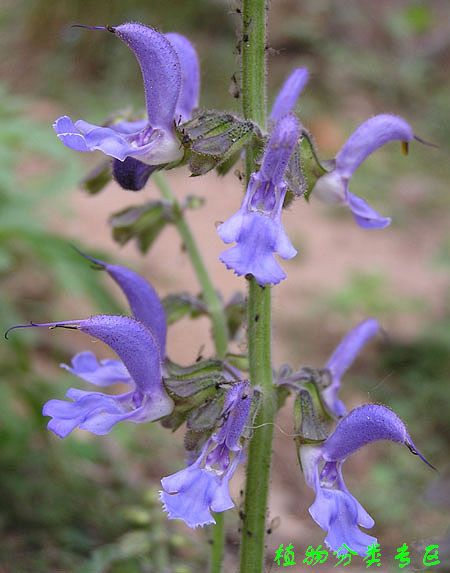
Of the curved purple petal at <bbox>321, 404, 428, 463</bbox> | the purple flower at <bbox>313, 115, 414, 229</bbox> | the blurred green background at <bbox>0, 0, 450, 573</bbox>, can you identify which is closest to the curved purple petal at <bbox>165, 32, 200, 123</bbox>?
the blurred green background at <bbox>0, 0, 450, 573</bbox>

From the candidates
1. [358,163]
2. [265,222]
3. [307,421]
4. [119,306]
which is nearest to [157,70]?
[265,222]

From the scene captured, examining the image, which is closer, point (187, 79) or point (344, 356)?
point (187, 79)

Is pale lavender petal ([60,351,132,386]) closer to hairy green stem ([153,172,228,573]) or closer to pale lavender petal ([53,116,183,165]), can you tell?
hairy green stem ([153,172,228,573])

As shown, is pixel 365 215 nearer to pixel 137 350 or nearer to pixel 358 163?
pixel 358 163

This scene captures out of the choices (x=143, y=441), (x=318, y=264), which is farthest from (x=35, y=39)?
(x=143, y=441)

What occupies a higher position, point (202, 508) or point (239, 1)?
point (239, 1)

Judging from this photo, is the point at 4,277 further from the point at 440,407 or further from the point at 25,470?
the point at 440,407

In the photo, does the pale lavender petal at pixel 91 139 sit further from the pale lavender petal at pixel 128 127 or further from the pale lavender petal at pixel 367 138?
the pale lavender petal at pixel 367 138

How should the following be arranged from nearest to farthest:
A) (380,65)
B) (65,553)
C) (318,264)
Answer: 1. (65,553)
2. (318,264)
3. (380,65)
